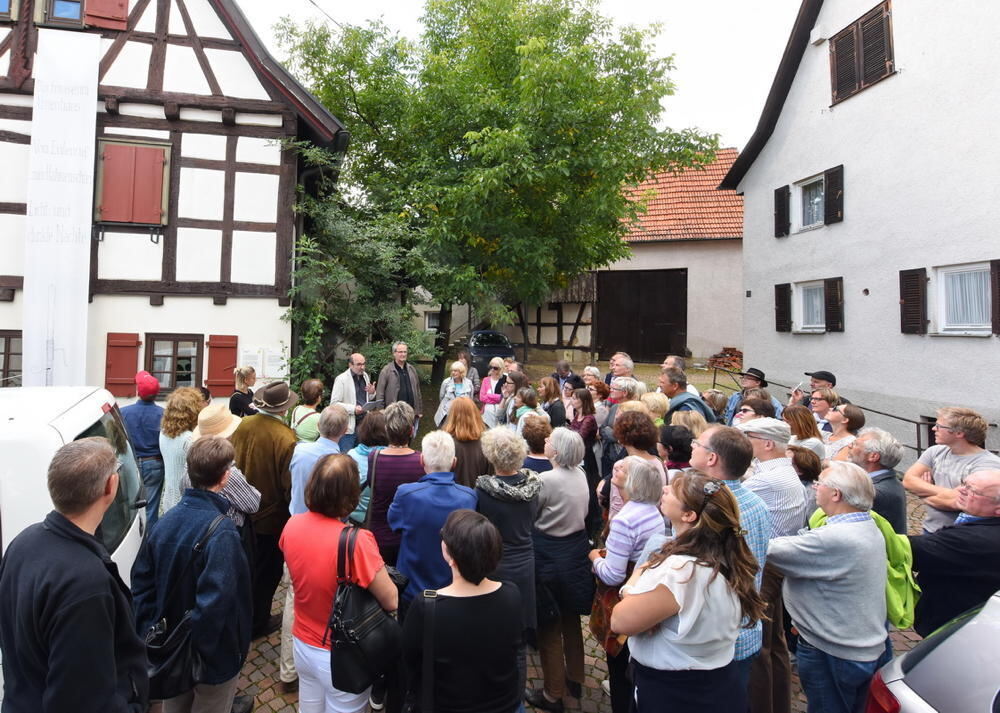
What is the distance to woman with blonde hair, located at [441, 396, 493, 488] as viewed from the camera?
14.0ft

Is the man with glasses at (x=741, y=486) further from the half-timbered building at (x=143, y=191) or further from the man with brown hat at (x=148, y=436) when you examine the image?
the half-timbered building at (x=143, y=191)

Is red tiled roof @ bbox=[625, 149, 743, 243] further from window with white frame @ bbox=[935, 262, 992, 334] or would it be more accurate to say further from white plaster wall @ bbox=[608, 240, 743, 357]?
window with white frame @ bbox=[935, 262, 992, 334]

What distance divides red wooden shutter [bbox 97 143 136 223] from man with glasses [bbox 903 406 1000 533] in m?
11.3

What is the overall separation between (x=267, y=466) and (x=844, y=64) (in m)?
13.2

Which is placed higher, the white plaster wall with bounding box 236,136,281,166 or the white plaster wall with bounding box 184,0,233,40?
the white plaster wall with bounding box 184,0,233,40

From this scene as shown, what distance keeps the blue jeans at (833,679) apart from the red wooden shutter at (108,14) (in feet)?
41.5

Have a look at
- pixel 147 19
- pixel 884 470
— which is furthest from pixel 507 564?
pixel 147 19

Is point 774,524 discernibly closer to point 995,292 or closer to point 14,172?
point 995,292

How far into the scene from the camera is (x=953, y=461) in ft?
13.3

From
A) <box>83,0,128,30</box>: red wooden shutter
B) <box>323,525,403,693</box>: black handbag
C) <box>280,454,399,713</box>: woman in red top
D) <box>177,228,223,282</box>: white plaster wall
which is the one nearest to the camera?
<box>323,525,403,693</box>: black handbag

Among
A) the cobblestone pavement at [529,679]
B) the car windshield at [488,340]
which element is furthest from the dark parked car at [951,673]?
the car windshield at [488,340]

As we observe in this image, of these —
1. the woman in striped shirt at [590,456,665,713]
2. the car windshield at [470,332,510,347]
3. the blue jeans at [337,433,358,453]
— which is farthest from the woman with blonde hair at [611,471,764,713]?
the car windshield at [470,332,510,347]

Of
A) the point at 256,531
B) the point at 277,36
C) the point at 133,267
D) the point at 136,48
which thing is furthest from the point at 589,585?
the point at 277,36

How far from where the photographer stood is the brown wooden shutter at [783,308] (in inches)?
540
